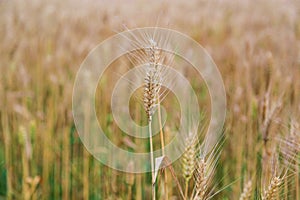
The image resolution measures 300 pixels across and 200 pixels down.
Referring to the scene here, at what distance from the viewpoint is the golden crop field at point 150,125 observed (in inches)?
28.6

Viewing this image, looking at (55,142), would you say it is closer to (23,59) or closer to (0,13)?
(23,59)

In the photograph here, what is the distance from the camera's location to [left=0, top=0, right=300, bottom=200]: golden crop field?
2.39 ft

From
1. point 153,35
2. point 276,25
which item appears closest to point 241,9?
point 276,25

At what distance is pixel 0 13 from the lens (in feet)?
9.15

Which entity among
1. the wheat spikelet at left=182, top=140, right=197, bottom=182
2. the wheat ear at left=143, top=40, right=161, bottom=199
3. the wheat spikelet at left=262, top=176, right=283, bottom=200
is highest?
the wheat ear at left=143, top=40, right=161, bottom=199

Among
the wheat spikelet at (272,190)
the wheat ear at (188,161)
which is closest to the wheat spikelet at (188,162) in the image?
the wheat ear at (188,161)

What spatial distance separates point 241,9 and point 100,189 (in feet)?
11.0

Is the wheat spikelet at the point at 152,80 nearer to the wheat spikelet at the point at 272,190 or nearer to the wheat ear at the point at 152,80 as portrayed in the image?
the wheat ear at the point at 152,80

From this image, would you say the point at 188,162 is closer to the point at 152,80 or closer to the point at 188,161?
the point at 188,161

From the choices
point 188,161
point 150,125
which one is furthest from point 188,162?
point 150,125

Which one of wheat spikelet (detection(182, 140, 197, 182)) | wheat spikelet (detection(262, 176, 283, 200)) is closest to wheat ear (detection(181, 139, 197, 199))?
wheat spikelet (detection(182, 140, 197, 182))

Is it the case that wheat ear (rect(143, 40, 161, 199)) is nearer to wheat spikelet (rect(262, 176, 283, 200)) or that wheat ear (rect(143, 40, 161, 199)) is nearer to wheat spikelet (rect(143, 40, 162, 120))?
wheat spikelet (rect(143, 40, 162, 120))

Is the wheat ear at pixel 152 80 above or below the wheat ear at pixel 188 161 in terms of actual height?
above

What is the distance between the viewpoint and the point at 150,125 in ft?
2.05
